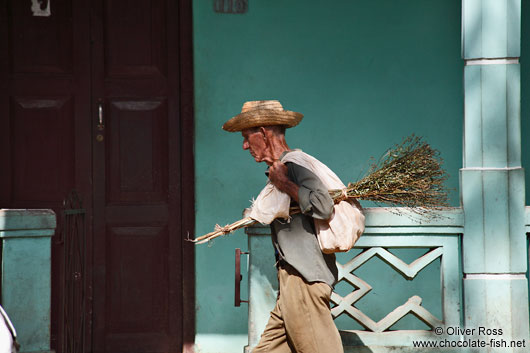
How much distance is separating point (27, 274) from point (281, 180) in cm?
179

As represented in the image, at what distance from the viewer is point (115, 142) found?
6.41m

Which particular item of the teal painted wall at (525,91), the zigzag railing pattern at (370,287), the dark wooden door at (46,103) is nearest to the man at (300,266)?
the zigzag railing pattern at (370,287)

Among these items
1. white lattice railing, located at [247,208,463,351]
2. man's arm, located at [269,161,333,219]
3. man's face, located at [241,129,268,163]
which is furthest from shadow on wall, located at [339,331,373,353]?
man's face, located at [241,129,268,163]

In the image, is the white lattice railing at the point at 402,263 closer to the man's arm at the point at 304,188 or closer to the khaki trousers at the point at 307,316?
the khaki trousers at the point at 307,316

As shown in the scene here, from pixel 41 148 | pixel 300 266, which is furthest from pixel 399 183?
pixel 41 148

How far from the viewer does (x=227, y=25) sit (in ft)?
21.0

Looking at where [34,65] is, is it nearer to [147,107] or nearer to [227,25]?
[147,107]

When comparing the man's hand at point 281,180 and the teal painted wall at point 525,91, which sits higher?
the teal painted wall at point 525,91

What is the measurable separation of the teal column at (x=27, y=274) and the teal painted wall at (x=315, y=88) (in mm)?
1727

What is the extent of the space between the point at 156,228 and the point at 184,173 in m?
0.51

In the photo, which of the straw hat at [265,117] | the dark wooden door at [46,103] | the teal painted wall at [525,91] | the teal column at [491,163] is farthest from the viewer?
the teal painted wall at [525,91]

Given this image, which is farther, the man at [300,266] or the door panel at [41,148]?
the door panel at [41,148]

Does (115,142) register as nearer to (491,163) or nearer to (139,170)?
(139,170)

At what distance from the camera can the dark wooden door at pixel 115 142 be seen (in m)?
6.34
